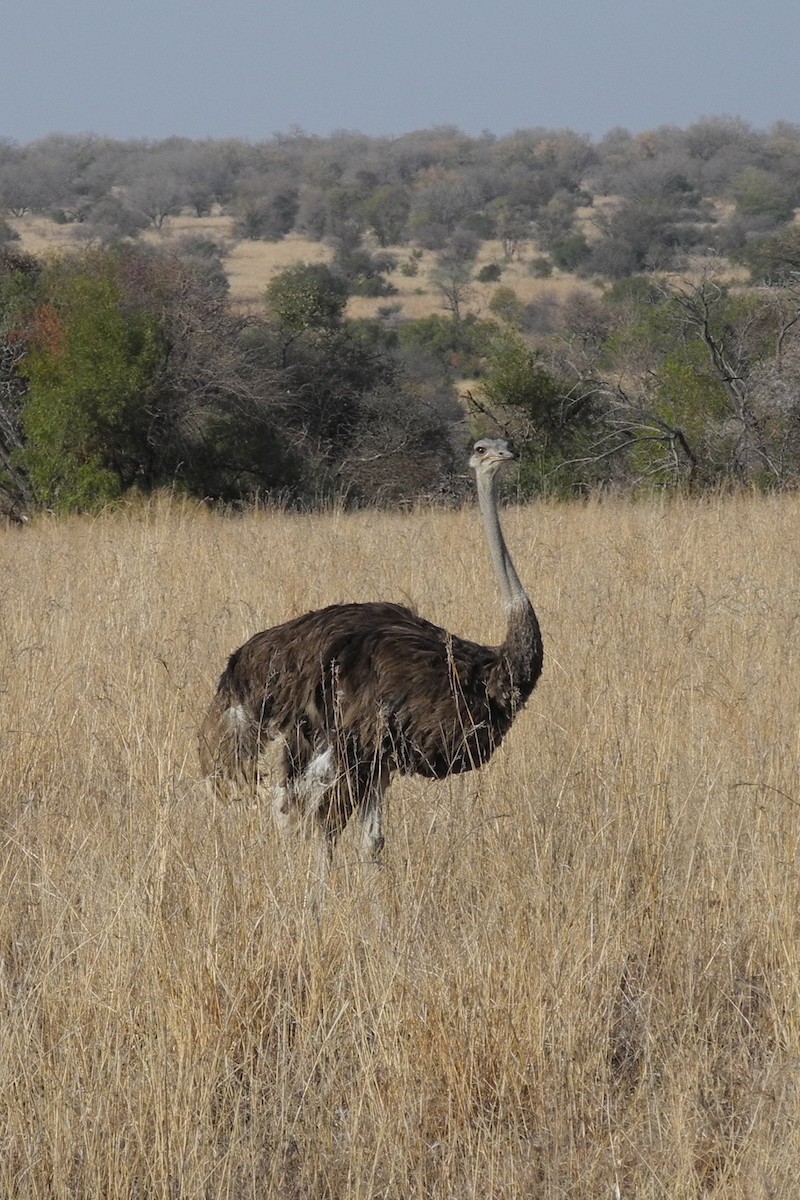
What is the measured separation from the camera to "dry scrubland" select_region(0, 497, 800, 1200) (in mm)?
2545

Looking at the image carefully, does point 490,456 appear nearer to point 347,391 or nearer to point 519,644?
point 519,644

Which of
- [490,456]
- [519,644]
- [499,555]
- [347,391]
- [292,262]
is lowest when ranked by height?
[347,391]

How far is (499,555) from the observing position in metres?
4.16

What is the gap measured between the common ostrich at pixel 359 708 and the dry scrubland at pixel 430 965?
12cm

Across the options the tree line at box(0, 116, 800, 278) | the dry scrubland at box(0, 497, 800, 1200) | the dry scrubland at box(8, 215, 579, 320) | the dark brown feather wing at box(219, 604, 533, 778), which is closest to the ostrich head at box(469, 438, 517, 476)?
the dark brown feather wing at box(219, 604, 533, 778)

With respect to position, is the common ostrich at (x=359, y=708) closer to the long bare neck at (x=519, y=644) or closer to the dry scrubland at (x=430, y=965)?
the long bare neck at (x=519, y=644)

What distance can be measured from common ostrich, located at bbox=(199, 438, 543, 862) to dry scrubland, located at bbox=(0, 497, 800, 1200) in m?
0.12

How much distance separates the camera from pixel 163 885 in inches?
128

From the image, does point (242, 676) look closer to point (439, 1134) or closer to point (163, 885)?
point (163, 885)

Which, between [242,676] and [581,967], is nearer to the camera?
[581,967]

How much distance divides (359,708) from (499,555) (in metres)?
0.62

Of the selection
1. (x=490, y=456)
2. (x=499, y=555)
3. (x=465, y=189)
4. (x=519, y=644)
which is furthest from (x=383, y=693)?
(x=465, y=189)

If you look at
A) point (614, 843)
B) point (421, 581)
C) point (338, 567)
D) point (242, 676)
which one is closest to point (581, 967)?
point (614, 843)

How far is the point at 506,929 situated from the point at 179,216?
6446cm
